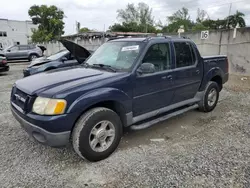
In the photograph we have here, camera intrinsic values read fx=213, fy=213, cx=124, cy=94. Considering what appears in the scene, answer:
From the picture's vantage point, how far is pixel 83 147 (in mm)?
2787

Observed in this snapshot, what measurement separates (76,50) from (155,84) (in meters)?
4.03

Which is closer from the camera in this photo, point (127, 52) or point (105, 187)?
point (105, 187)

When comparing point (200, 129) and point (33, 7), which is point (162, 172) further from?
point (33, 7)

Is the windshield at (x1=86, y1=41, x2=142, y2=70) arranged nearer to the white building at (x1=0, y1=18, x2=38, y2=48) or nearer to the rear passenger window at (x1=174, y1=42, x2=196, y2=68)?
the rear passenger window at (x1=174, y1=42, x2=196, y2=68)

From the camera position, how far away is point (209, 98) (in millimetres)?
4828

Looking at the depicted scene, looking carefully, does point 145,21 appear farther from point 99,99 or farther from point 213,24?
point 99,99

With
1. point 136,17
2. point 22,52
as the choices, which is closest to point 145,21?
point 136,17

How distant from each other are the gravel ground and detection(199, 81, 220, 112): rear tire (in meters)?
0.53

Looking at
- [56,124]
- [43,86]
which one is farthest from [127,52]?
[56,124]

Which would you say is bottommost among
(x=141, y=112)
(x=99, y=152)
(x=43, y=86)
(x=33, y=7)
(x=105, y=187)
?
(x=105, y=187)

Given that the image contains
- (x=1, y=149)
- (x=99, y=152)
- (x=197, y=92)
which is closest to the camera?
(x=99, y=152)

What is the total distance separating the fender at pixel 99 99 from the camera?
2.66 m

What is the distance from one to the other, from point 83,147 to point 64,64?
571 cm

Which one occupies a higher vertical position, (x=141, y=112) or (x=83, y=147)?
(x=141, y=112)
